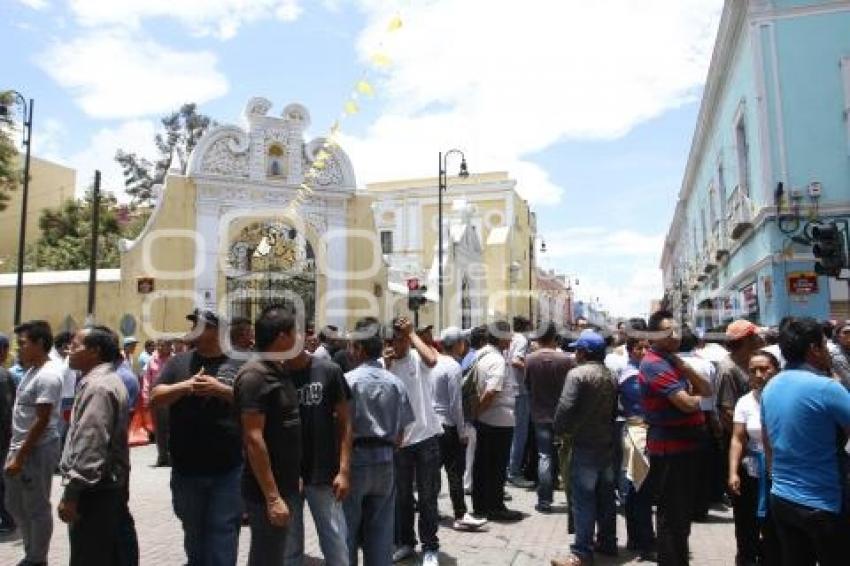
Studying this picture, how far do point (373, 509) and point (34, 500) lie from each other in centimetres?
256

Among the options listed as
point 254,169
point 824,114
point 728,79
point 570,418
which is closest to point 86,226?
point 254,169

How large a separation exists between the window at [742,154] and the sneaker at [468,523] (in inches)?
572

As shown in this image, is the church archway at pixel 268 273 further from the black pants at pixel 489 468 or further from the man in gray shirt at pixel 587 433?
the man in gray shirt at pixel 587 433

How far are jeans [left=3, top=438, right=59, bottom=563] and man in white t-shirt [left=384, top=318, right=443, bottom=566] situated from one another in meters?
2.59

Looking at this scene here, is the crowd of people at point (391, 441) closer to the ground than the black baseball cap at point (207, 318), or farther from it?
closer to the ground

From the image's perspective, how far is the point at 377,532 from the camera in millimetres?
4496

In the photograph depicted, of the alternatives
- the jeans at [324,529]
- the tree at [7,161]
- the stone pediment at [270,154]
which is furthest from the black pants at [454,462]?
the tree at [7,161]

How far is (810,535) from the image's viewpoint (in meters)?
3.51

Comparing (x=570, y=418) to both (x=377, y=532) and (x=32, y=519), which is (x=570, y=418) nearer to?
(x=377, y=532)

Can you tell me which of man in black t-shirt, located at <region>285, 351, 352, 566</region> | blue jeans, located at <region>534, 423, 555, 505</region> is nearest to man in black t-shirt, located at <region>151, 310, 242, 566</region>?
man in black t-shirt, located at <region>285, 351, 352, 566</region>

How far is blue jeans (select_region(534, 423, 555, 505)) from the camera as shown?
23.8ft

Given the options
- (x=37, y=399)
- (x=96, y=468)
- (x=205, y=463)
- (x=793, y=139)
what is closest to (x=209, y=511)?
(x=205, y=463)

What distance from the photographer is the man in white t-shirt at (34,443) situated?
5000mm

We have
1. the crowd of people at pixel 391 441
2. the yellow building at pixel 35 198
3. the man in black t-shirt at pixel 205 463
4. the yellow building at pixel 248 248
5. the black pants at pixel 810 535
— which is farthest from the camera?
the yellow building at pixel 35 198
